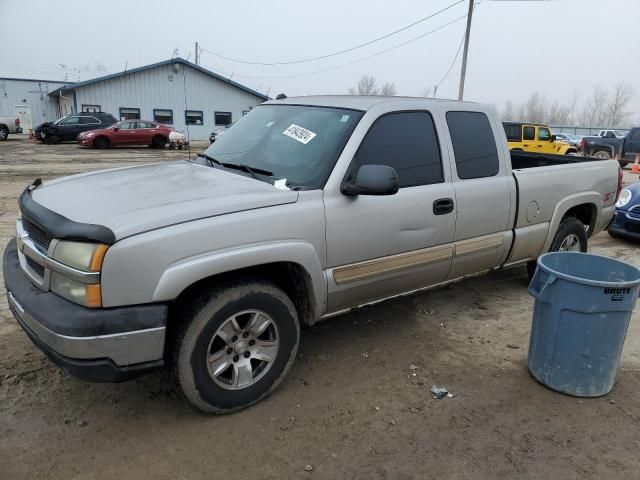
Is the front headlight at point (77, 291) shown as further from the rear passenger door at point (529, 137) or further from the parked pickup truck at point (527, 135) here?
the rear passenger door at point (529, 137)

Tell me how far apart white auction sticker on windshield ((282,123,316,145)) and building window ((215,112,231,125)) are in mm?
33693

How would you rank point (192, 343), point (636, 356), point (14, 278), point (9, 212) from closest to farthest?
1. point (192, 343)
2. point (14, 278)
3. point (636, 356)
4. point (9, 212)

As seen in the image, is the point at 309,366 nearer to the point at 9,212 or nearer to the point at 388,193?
the point at 388,193

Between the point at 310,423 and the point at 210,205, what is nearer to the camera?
the point at 210,205

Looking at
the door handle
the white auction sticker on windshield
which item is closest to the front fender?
the white auction sticker on windshield

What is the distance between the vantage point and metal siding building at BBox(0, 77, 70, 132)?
39688mm

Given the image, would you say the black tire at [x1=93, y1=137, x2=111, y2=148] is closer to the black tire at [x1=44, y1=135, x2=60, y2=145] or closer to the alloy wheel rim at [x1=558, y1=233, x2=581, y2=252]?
the black tire at [x1=44, y1=135, x2=60, y2=145]

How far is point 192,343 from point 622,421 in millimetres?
2662

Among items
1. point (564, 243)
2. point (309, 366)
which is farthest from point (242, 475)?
point (564, 243)

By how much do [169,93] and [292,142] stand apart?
33255mm

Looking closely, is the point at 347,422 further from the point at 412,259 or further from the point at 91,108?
the point at 91,108

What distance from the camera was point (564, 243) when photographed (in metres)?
5.18

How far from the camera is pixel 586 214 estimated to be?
543cm

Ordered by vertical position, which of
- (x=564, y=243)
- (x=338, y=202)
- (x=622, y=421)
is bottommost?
(x=622, y=421)
